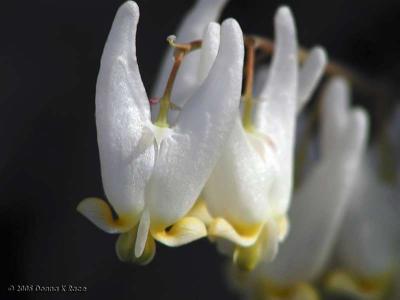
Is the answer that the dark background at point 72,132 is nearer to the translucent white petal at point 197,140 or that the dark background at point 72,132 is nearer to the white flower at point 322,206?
the white flower at point 322,206

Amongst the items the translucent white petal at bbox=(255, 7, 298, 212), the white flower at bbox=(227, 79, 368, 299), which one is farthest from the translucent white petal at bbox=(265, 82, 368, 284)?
the translucent white petal at bbox=(255, 7, 298, 212)

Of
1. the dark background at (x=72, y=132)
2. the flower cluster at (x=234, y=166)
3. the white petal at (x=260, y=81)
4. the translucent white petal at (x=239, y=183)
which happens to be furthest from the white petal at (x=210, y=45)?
the dark background at (x=72, y=132)

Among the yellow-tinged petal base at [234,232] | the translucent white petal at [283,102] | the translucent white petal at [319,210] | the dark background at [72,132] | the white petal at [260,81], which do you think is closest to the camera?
the yellow-tinged petal base at [234,232]

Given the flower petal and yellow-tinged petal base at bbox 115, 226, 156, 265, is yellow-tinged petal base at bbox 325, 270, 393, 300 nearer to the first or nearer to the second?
the flower petal

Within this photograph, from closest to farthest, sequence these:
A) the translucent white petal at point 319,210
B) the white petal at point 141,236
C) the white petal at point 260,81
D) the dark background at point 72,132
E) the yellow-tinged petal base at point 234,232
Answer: the white petal at point 141,236 → the yellow-tinged petal base at point 234,232 → the translucent white petal at point 319,210 → the white petal at point 260,81 → the dark background at point 72,132

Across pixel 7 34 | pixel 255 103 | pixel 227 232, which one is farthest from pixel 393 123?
pixel 7 34

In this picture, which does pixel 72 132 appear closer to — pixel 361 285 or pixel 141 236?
pixel 361 285
